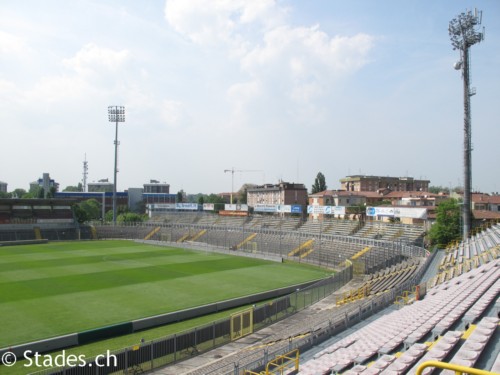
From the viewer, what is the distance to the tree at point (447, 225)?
42.7 metres

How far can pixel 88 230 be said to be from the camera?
72188 mm

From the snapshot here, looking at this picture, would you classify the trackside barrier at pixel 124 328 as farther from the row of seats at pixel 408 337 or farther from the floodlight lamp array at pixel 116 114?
the floodlight lamp array at pixel 116 114

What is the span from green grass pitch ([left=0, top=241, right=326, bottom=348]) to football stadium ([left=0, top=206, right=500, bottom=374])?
119 mm

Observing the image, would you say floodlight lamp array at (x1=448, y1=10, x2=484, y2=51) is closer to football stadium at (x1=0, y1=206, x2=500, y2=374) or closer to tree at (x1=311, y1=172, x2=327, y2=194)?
football stadium at (x1=0, y1=206, x2=500, y2=374)

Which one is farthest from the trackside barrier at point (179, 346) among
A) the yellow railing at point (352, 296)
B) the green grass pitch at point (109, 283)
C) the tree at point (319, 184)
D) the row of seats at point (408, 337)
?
the tree at point (319, 184)

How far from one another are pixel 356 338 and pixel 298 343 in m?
2.09

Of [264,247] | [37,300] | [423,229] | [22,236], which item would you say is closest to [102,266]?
[37,300]

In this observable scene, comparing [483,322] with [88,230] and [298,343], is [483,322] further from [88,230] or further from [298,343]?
[88,230]

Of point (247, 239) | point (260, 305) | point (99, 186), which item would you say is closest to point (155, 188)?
point (99, 186)

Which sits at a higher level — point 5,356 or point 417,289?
point 417,289

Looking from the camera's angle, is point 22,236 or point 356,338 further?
point 22,236

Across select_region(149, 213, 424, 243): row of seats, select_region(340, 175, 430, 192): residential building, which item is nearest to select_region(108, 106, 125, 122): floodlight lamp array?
select_region(149, 213, 424, 243): row of seats

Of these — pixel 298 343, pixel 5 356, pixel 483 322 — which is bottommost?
pixel 5 356

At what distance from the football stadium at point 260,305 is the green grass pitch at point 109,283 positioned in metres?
0.12
